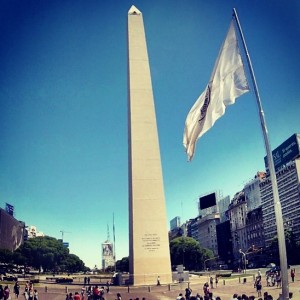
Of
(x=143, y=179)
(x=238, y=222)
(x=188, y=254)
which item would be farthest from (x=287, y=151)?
(x=143, y=179)

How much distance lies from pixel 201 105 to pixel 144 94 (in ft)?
80.9

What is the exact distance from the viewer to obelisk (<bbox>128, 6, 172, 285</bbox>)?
3225cm

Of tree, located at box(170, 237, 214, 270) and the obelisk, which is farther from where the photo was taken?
tree, located at box(170, 237, 214, 270)

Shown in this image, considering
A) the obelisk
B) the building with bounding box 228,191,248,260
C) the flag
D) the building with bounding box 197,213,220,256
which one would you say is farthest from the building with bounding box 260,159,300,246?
the flag

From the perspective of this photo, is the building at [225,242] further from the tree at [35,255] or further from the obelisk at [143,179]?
the obelisk at [143,179]

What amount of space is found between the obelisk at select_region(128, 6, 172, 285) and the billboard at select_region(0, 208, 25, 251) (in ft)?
309

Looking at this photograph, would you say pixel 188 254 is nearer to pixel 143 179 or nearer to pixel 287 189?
pixel 287 189

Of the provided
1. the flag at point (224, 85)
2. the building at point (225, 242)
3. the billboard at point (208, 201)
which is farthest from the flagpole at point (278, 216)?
the building at point (225, 242)

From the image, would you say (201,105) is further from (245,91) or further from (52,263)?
(52,263)

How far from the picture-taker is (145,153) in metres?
34.7

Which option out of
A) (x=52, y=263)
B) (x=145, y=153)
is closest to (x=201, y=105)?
(x=145, y=153)

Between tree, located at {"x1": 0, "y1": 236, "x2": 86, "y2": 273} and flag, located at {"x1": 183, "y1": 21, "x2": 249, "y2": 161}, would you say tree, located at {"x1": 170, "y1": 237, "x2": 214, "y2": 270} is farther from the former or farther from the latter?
flag, located at {"x1": 183, "y1": 21, "x2": 249, "y2": 161}

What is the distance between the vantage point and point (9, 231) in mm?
125750

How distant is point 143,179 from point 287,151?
196 feet
